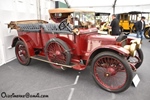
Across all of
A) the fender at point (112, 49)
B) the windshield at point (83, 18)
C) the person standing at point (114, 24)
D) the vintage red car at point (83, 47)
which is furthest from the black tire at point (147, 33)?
the fender at point (112, 49)

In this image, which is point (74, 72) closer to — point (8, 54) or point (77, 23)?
point (77, 23)

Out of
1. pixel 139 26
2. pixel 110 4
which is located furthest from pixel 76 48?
pixel 110 4

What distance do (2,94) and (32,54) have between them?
141cm

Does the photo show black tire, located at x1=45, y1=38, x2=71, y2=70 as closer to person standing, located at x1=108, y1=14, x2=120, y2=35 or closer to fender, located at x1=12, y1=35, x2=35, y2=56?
fender, located at x1=12, y1=35, x2=35, y2=56

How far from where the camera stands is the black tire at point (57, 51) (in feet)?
9.57

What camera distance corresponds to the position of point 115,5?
11.1m

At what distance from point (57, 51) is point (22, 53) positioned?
4.54 feet

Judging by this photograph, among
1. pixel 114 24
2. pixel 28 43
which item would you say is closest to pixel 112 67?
pixel 28 43

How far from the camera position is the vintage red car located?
2461 mm

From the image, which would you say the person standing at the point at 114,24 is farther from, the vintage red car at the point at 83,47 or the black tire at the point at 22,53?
the black tire at the point at 22,53

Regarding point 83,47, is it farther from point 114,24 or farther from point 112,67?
point 114,24

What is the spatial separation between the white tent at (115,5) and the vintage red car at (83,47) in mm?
7815

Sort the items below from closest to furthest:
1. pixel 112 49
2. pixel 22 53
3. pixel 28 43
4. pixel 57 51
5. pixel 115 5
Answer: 1. pixel 112 49
2. pixel 57 51
3. pixel 28 43
4. pixel 22 53
5. pixel 115 5

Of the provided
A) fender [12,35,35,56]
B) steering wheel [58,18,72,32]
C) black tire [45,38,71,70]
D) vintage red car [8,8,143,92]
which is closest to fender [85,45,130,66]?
vintage red car [8,8,143,92]
